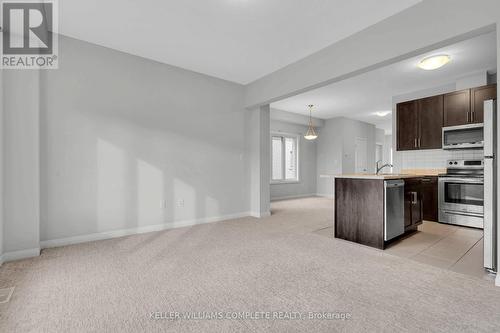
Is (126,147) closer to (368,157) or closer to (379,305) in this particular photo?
(379,305)

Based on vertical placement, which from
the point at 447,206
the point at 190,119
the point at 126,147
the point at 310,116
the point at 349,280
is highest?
the point at 310,116

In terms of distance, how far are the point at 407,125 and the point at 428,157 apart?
33.5 inches

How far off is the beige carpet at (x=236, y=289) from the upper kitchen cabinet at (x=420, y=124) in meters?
3.24

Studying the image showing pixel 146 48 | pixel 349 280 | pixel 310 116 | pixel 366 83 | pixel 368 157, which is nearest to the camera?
pixel 349 280

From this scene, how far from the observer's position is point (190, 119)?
426cm

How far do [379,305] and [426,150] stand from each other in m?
4.75

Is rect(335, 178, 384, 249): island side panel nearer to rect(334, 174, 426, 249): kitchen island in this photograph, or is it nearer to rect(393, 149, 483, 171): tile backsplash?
rect(334, 174, 426, 249): kitchen island

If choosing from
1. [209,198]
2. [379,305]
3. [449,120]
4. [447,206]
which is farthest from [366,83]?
[379,305]

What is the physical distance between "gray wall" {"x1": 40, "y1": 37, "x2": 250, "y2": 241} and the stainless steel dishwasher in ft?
9.11

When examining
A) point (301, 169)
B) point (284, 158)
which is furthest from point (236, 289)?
point (301, 169)

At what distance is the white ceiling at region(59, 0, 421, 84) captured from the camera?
2584mm

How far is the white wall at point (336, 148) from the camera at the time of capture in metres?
8.25

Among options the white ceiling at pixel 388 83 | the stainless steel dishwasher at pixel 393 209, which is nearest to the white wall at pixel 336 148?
the white ceiling at pixel 388 83
